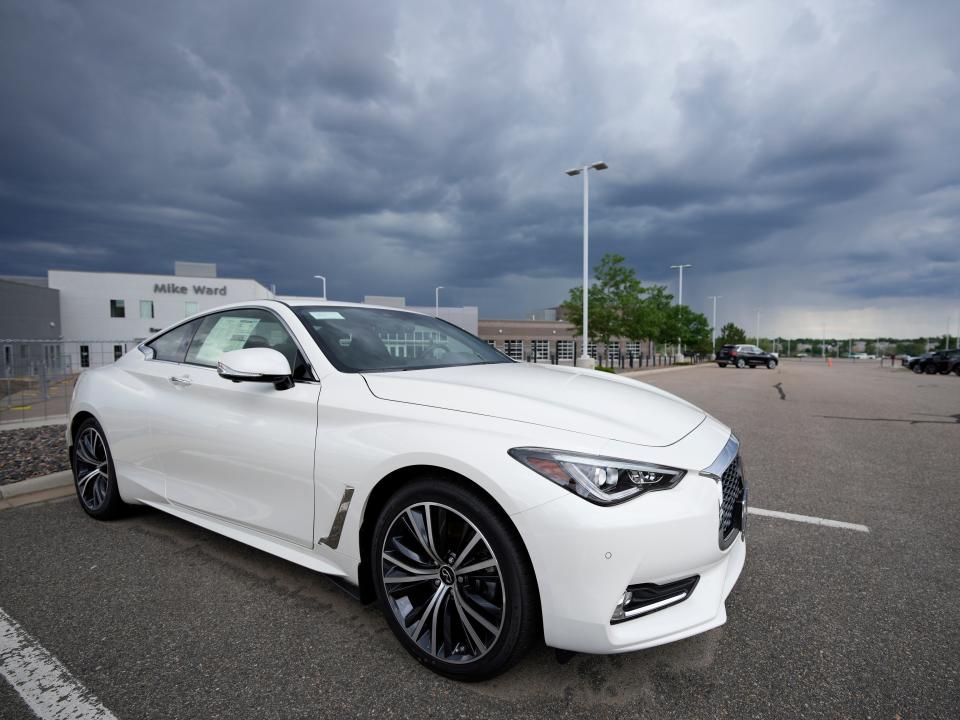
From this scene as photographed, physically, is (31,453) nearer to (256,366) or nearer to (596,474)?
(256,366)

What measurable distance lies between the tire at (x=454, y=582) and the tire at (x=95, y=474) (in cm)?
252

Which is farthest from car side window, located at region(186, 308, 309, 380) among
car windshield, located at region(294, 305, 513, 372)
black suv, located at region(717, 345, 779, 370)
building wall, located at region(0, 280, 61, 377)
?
black suv, located at region(717, 345, 779, 370)

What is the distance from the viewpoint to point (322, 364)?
2.61 m

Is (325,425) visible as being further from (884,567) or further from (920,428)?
(920,428)

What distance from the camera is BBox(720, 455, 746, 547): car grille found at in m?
2.06

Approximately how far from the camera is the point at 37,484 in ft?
14.9

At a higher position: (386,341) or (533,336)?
(533,336)

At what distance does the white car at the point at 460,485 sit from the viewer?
183cm

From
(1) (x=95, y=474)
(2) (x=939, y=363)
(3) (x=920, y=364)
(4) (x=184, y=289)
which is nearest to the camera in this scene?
(1) (x=95, y=474)

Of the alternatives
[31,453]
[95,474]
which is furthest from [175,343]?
[31,453]

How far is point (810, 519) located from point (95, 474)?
5.28m

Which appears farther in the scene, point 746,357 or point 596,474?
point 746,357

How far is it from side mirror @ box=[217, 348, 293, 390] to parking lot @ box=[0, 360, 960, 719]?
3.77 feet

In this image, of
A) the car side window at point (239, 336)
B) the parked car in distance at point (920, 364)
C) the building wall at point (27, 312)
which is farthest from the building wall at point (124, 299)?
the parked car in distance at point (920, 364)
